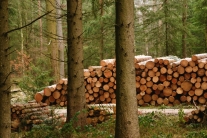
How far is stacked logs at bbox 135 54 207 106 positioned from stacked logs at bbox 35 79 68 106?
2.93 meters

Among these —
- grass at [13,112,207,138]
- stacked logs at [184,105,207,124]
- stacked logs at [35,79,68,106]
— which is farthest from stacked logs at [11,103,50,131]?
stacked logs at [184,105,207,124]

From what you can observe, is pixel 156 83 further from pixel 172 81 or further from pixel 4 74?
pixel 4 74

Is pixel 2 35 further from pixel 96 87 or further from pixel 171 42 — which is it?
pixel 171 42

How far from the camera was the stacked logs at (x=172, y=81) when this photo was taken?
9.86 metres

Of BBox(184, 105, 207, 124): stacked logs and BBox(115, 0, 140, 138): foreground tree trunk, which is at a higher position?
BBox(115, 0, 140, 138): foreground tree trunk

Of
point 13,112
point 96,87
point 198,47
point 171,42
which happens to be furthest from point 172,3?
point 13,112

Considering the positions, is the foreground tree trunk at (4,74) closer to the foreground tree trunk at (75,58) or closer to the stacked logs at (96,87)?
the foreground tree trunk at (75,58)

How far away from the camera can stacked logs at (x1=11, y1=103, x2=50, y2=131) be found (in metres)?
7.68

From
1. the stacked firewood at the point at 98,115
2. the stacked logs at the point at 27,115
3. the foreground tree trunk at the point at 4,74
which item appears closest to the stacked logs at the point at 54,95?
the stacked logs at the point at 27,115

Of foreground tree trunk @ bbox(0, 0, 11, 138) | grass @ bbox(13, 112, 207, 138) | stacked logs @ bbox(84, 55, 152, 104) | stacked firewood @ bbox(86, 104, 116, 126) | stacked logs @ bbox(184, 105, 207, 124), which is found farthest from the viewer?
stacked logs @ bbox(84, 55, 152, 104)

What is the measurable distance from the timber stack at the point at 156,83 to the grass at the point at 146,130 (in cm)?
302

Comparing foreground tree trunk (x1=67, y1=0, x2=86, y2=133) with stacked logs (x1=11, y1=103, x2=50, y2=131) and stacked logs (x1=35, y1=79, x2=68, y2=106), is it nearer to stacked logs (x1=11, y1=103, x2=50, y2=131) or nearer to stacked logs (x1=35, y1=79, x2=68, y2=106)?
stacked logs (x1=11, y1=103, x2=50, y2=131)

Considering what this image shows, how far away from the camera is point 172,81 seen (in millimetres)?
10367

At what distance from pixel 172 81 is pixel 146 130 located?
179 inches
